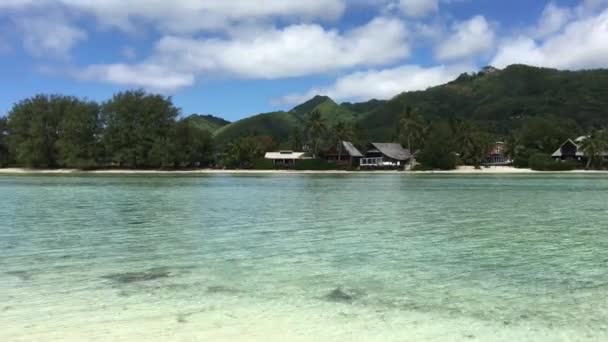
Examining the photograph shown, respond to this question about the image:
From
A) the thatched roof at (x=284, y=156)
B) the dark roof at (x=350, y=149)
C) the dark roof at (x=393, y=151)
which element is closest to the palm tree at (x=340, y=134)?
the dark roof at (x=350, y=149)

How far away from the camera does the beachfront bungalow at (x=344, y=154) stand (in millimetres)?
108250

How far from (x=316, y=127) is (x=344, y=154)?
7861 mm

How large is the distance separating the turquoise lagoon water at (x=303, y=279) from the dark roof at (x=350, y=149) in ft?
284

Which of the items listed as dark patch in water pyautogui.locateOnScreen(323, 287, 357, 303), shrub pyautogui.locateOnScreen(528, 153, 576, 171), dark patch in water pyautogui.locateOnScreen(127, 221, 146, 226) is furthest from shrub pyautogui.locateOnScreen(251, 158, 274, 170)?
dark patch in water pyautogui.locateOnScreen(323, 287, 357, 303)

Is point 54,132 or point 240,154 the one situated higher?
point 54,132

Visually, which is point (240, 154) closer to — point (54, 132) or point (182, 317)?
point (54, 132)

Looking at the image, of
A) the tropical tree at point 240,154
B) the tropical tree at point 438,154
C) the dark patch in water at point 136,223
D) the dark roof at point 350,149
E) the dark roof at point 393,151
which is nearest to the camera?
the dark patch in water at point 136,223

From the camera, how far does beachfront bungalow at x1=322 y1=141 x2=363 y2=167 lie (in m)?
108

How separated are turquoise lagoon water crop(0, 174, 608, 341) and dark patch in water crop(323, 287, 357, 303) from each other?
0.7 inches

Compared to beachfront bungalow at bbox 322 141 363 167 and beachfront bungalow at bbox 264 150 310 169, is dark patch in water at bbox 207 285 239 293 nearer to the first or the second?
beachfront bungalow at bbox 322 141 363 167

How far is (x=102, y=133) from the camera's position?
10006 centimetres

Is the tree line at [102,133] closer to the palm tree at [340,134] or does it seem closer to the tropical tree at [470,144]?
the palm tree at [340,134]

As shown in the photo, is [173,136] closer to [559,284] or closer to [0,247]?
[0,247]

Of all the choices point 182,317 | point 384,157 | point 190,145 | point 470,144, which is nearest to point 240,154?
point 190,145
